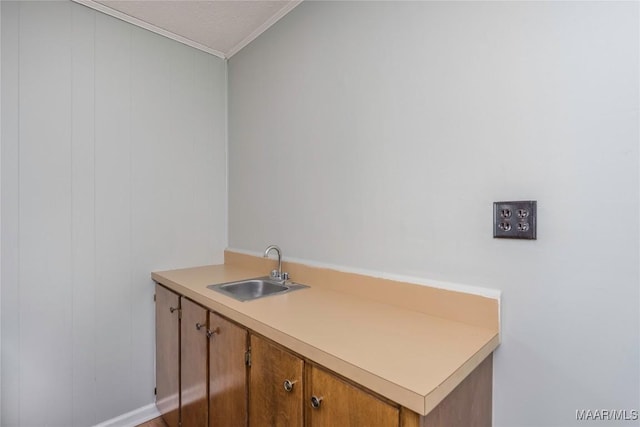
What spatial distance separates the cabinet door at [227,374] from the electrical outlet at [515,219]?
101 cm

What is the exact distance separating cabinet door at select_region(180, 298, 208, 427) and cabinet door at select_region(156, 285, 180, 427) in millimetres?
72

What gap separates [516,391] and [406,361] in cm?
51

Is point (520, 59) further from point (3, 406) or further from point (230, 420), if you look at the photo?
point (3, 406)

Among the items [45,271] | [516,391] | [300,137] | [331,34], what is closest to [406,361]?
[516,391]

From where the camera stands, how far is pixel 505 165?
1063 mm

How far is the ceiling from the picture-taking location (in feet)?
5.99

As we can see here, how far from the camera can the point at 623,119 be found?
2.82ft

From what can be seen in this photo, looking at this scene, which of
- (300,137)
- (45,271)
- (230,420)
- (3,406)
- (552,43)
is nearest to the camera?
(552,43)

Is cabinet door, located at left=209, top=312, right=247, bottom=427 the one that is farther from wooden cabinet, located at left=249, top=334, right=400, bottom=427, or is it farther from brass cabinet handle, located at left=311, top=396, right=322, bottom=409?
brass cabinet handle, located at left=311, top=396, right=322, bottom=409

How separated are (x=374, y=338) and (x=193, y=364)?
1.07 m

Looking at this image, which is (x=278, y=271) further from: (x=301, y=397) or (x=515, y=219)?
(x=515, y=219)

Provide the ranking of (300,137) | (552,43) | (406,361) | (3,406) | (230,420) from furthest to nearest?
(300,137) < (3,406) < (230,420) < (552,43) < (406,361)

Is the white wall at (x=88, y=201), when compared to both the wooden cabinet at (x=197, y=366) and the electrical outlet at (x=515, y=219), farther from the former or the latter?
the electrical outlet at (x=515, y=219)

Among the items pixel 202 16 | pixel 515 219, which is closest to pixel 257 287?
pixel 515 219
